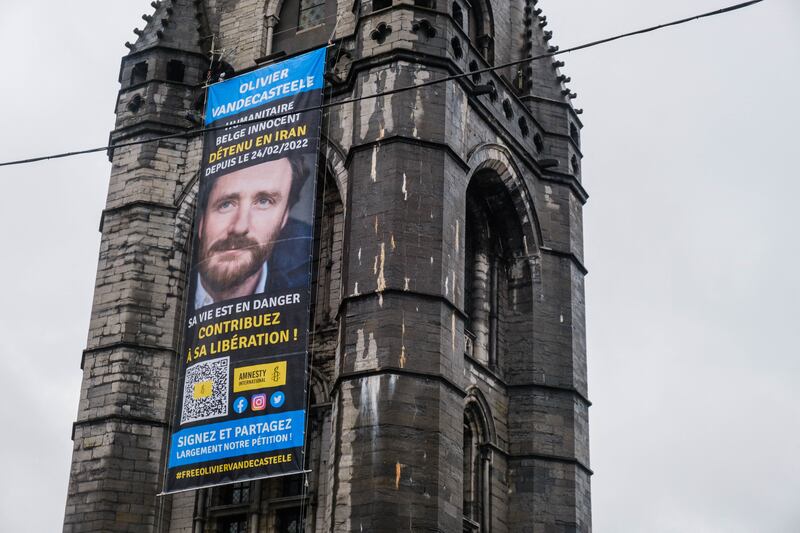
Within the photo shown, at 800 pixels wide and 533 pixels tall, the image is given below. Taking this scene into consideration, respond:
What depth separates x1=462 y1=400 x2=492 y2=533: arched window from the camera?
2661cm

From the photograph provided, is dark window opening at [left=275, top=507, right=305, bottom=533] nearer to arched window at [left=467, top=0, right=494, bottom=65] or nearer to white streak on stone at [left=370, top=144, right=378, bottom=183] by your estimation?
white streak on stone at [left=370, top=144, right=378, bottom=183]

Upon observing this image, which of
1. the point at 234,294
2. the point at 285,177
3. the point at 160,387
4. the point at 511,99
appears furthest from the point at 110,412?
the point at 511,99

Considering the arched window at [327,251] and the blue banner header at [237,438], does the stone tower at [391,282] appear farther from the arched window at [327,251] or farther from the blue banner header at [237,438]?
the blue banner header at [237,438]

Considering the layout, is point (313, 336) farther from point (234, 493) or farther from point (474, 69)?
point (474, 69)

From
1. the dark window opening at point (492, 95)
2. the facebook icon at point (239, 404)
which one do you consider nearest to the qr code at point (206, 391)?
the facebook icon at point (239, 404)

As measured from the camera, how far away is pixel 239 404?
25094 millimetres

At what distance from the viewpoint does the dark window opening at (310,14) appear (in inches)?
1182

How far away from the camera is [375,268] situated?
24719 millimetres

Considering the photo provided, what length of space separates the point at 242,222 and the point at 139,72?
5.77 m

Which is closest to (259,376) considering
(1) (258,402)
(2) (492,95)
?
(1) (258,402)

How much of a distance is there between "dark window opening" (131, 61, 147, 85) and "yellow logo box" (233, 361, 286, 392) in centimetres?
812

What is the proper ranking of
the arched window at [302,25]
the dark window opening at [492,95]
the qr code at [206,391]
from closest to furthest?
the qr code at [206,391] → the dark window opening at [492,95] → the arched window at [302,25]

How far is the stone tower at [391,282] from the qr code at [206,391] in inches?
51.8

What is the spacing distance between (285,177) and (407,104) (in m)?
2.68
